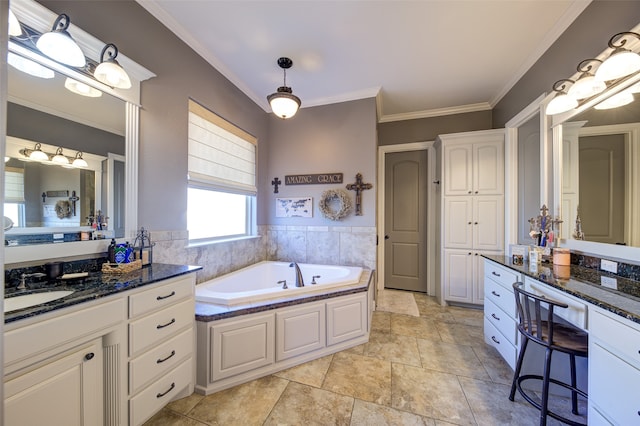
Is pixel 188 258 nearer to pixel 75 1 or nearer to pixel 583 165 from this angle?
pixel 75 1

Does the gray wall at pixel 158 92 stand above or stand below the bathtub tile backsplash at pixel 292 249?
above

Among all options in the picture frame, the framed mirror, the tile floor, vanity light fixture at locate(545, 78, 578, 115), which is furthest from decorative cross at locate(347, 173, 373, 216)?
the framed mirror

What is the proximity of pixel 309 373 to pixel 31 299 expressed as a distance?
1.67m

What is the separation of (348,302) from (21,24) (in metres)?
2.67

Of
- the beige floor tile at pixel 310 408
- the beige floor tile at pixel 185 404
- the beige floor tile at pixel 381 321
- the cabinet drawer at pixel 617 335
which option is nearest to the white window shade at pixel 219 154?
the beige floor tile at pixel 185 404

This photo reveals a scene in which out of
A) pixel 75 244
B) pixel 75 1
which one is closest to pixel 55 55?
pixel 75 1

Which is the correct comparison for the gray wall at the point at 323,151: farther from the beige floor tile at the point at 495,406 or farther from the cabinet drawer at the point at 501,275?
the beige floor tile at the point at 495,406

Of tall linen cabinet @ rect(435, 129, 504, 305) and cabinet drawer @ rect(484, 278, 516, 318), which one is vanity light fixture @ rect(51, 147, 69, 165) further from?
tall linen cabinet @ rect(435, 129, 504, 305)

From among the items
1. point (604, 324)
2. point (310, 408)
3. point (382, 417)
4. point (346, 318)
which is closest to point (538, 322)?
point (604, 324)

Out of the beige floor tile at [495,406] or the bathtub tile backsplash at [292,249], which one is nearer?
the beige floor tile at [495,406]

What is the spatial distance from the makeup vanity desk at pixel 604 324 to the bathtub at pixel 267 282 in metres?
1.42

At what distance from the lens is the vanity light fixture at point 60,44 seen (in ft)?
3.81

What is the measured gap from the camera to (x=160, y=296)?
131 cm

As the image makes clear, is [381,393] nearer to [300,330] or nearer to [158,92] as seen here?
[300,330]
